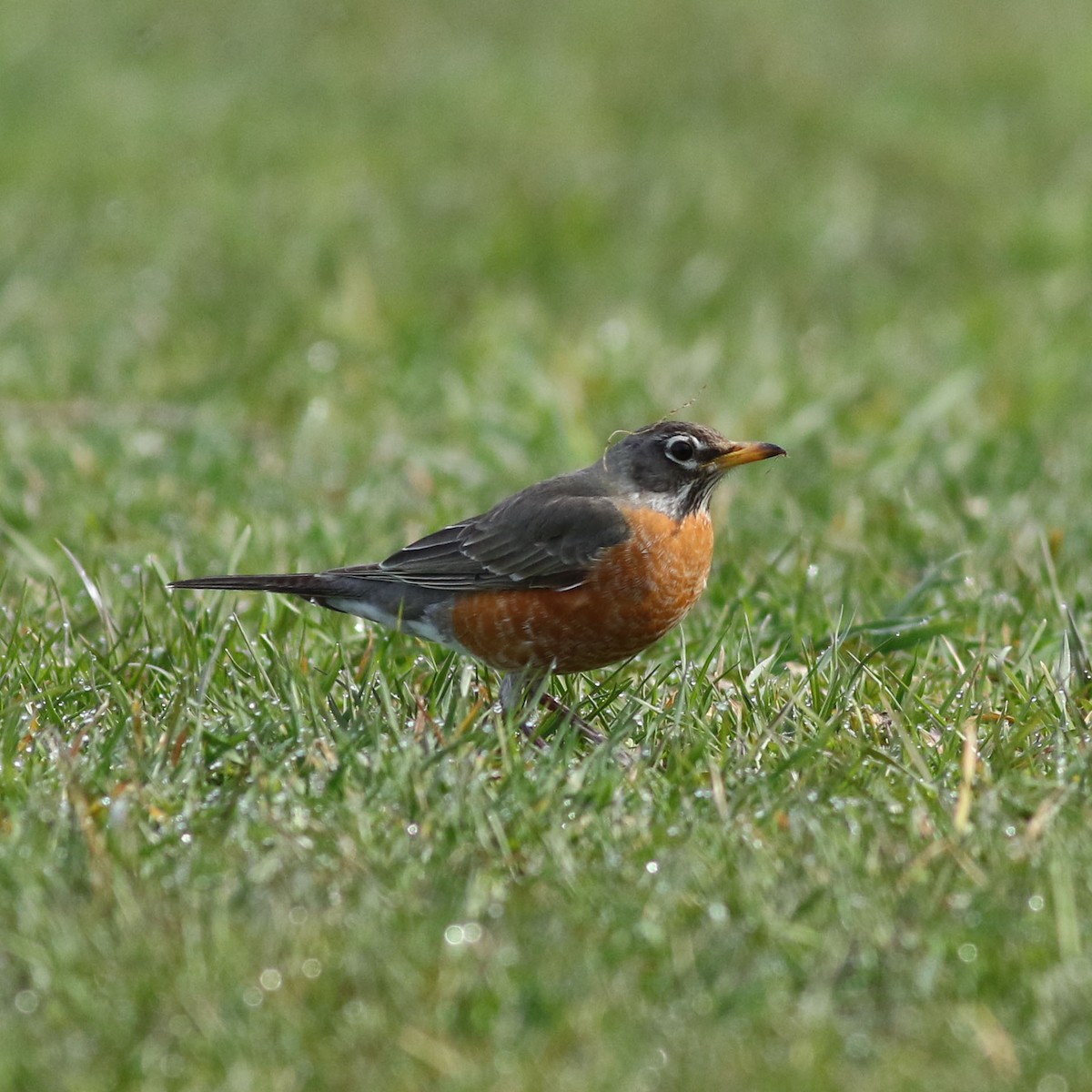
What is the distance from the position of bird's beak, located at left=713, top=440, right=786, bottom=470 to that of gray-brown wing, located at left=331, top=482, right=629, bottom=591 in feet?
1.29

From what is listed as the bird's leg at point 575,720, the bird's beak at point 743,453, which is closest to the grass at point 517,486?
the bird's leg at point 575,720

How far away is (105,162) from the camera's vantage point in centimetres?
1056

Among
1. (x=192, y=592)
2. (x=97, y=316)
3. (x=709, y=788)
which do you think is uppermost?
(x=709, y=788)

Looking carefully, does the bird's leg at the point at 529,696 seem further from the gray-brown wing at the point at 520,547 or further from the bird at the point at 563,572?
the gray-brown wing at the point at 520,547

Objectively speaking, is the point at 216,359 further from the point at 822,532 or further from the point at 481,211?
the point at 822,532

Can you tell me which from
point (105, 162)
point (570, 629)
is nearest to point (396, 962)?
point (570, 629)

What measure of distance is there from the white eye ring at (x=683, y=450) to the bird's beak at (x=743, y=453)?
0.23 feet

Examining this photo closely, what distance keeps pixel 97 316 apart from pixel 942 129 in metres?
6.37

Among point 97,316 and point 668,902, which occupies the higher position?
point 668,902

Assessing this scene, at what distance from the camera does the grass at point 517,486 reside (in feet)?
9.70

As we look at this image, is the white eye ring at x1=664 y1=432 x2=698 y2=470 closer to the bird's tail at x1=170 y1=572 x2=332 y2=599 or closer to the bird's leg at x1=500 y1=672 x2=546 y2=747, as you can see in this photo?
the bird's leg at x1=500 y1=672 x2=546 y2=747

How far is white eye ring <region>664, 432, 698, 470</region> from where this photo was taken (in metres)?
5.06

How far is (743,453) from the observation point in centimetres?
501

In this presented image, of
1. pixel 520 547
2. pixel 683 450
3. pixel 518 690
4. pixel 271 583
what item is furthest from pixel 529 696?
pixel 683 450
